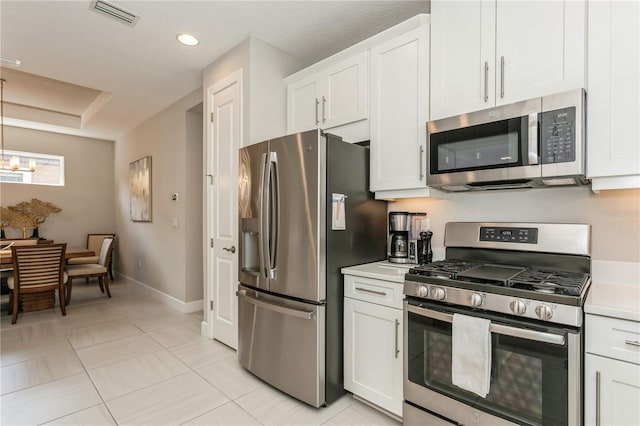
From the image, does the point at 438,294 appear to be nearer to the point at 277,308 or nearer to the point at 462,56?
the point at 277,308

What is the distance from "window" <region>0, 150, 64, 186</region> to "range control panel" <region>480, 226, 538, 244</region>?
275 inches

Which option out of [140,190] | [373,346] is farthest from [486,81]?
[140,190]

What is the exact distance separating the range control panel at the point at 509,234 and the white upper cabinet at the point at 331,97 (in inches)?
45.1

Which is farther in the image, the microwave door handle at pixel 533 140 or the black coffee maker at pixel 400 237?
the black coffee maker at pixel 400 237

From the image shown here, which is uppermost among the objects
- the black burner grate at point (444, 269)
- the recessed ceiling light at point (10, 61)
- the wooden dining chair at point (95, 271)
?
the recessed ceiling light at point (10, 61)

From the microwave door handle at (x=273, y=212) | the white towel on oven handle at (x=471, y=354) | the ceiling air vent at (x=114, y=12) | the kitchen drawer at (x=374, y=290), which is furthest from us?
the ceiling air vent at (x=114, y=12)

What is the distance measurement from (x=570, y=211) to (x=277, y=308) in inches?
73.2

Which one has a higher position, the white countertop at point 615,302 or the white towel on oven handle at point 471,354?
the white countertop at point 615,302

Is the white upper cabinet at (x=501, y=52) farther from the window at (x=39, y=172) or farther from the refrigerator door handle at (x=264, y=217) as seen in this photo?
the window at (x=39, y=172)

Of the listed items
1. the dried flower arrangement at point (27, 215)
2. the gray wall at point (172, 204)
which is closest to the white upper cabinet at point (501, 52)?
the gray wall at point (172, 204)

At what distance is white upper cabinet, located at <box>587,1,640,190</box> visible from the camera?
1373 mm

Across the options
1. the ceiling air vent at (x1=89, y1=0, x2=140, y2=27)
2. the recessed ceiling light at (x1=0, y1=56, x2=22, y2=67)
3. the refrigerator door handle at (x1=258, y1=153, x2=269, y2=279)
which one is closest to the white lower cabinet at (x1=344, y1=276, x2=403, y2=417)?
the refrigerator door handle at (x1=258, y1=153, x2=269, y2=279)

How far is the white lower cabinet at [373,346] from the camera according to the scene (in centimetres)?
186

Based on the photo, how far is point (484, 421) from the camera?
1462 millimetres
